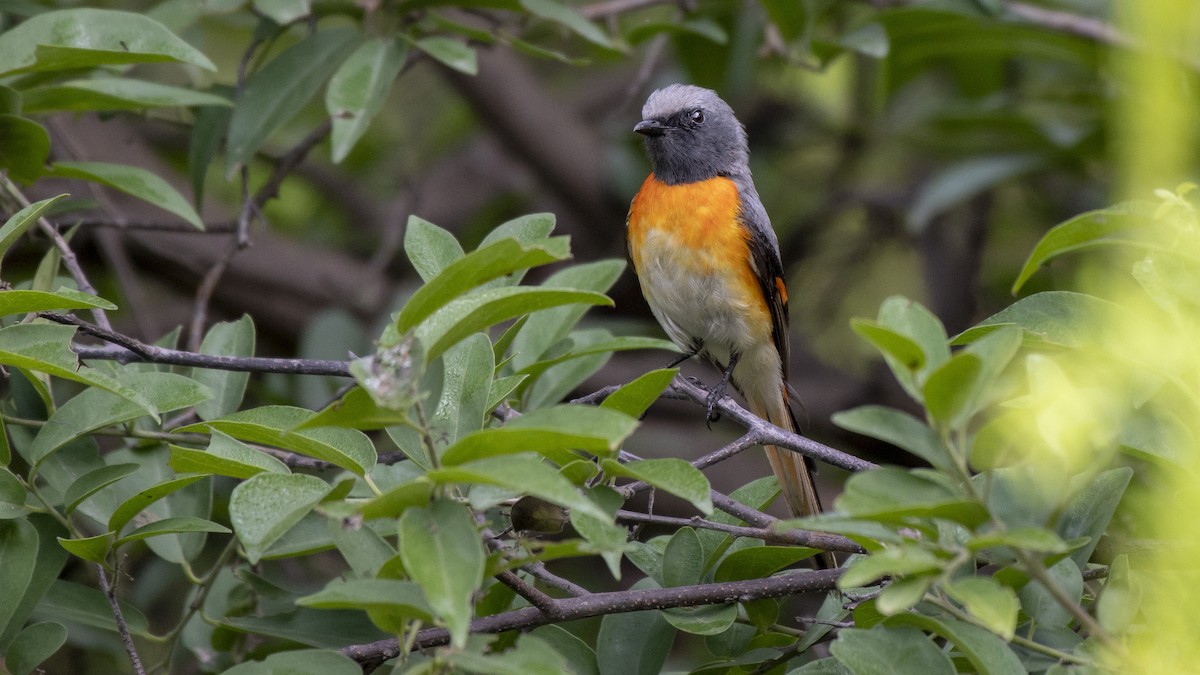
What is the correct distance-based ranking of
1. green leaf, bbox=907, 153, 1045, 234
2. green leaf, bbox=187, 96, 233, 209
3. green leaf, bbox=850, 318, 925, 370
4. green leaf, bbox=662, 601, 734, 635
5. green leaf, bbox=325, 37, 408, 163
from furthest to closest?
green leaf, bbox=907, 153, 1045, 234
green leaf, bbox=187, 96, 233, 209
green leaf, bbox=325, 37, 408, 163
green leaf, bbox=662, 601, 734, 635
green leaf, bbox=850, 318, 925, 370

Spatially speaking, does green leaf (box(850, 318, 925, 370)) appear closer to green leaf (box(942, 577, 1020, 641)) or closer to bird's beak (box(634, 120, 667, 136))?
green leaf (box(942, 577, 1020, 641))

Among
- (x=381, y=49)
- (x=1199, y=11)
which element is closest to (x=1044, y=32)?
(x=1199, y=11)

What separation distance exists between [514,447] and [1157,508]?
1.16m

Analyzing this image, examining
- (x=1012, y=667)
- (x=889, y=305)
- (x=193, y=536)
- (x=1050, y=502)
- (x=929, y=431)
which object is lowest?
(x=193, y=536)

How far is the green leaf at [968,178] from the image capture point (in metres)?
4.89

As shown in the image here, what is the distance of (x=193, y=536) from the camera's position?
2.48 m

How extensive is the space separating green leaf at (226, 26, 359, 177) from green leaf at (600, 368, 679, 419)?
1.78m

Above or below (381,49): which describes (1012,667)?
below

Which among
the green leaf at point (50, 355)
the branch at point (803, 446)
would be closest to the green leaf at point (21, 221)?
the green leaf at point (50, 355)

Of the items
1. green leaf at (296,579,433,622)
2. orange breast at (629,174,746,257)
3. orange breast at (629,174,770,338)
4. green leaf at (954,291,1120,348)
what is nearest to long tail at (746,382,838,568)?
orange breast at (629,174,770,338)

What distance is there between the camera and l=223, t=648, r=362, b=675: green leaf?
5.58ft

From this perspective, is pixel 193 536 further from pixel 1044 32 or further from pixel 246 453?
pixel 1044 32

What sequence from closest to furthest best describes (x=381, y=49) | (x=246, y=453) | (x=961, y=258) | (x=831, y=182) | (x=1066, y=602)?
1. (x=1066, y=602)
2. (x=246, y=453)
3. (x=381, y=49)
4. (x=961, y=258)
5. (x=831, y=182)

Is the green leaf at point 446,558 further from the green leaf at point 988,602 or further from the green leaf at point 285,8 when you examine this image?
the green leaf at point 285,8
